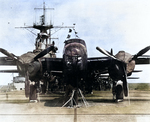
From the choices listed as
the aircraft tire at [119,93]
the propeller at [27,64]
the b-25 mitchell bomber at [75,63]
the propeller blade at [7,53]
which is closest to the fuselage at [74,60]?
the b-25 mitchell bomber at [75,63]

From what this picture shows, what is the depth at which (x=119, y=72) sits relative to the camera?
434 inches

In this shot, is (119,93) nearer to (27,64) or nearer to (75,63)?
(75,63)

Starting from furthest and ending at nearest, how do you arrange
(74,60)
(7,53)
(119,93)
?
(119,93) < (74,60) < (7,53)

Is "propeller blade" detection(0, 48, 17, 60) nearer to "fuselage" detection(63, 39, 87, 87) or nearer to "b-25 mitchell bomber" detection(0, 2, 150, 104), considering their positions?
"b-25 mitchell bomber" detection(0, 2, 150, 104)

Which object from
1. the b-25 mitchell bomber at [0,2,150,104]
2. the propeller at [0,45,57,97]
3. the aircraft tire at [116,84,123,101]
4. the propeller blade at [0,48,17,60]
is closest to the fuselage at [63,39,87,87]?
the b-25 mitchell bomber at [0,2,150,104]

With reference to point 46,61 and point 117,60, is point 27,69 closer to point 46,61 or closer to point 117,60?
point 46,61

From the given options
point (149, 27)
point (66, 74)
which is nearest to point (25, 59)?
point (66, 74)

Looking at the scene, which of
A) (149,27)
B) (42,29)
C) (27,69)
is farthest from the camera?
(42,29)

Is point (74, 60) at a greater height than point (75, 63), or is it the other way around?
point (74, 60)

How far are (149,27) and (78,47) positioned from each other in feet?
13.7

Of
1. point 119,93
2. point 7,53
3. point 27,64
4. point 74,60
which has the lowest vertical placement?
point 119,93

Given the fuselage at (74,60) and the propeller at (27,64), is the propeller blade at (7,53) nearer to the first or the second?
the propeller at (27,64)

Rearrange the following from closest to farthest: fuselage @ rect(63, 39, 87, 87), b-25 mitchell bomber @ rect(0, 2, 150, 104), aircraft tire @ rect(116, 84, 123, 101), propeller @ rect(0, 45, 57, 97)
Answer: propeller @ rect(0, 45, 57, 97)
b-25 mitchell bomber @ rect(0, 2, 150, 104)
fuselage @ rect(63, 39, 87, 87)
aircraft tire @ rect(116, 84, 123, 101)

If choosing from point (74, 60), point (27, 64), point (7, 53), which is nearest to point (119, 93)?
point (74, 60)
